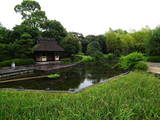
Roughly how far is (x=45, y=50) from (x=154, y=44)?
14746 mm

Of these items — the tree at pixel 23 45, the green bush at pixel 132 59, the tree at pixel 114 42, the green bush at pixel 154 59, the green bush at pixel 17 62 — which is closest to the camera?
the green bush at pixel 132 59

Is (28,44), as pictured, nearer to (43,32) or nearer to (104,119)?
(43,32)

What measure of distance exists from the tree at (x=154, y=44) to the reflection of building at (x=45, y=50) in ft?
41.7

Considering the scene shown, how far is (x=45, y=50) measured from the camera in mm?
16312

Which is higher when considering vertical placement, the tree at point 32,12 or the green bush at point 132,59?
the tree at point 32,12

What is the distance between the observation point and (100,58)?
23062 mm

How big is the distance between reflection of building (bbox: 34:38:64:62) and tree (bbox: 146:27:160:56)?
12.7m

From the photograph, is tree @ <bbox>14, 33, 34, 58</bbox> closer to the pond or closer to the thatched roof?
the thatched roof

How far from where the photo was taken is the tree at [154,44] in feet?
50.6

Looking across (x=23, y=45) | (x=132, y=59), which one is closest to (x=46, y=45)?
(x=23, y=45)

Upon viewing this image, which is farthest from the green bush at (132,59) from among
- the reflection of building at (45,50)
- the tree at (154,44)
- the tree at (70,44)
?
the reflection of building at (45,50)

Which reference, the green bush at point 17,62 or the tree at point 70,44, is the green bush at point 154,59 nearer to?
the tree at point 70,44

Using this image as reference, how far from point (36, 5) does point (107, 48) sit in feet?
56.2

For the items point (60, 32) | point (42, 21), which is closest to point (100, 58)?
point (60, 32)
